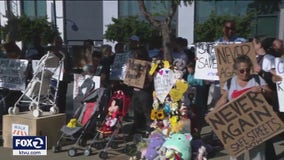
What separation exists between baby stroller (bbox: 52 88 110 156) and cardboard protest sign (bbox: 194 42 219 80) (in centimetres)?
146

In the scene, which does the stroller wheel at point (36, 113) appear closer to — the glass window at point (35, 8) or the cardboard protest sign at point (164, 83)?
the cardboard protest sign at point (164, 83)

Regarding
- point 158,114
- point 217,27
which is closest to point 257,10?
point 217,27

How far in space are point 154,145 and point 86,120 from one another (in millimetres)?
1532

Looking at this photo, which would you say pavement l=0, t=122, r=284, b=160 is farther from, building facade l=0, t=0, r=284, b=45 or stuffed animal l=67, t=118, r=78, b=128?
building facade l=0, t=0, r=284, b=45

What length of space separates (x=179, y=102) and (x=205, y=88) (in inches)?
57.2

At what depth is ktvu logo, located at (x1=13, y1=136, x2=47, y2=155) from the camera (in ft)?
20.8

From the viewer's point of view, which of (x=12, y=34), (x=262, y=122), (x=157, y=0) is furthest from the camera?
(x=157, y=0)

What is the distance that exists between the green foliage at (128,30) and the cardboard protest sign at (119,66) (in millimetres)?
18609

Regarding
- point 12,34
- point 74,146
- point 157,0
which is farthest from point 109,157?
point 157,0

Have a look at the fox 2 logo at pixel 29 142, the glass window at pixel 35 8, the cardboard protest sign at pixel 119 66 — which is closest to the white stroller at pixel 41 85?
the fox 2 logo at pixel 29 142

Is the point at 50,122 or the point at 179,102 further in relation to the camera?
the point at 50,122

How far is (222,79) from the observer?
600 centimetres

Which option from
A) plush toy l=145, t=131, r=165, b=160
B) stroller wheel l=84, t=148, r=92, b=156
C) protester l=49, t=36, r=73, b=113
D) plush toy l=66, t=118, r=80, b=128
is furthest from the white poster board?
plush toy l=145, t=131, r=165, b=160

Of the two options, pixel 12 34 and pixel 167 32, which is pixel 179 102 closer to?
pixel 167 32
